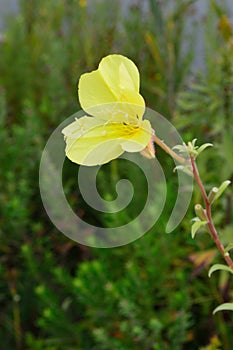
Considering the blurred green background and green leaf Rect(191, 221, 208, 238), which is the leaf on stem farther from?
the blurred green background

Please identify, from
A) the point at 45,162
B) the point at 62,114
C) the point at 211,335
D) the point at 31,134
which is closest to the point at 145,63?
the point at 62,114

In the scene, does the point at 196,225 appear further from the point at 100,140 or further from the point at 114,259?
the point at 114,259

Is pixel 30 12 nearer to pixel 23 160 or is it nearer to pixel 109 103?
pixel 23 160

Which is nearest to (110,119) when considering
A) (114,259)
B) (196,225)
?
(196,225)

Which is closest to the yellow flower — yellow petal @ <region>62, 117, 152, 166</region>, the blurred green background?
yellow petal @ <region>62, 117, 152, 166</region>

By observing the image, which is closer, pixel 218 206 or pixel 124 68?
pixel 124 68

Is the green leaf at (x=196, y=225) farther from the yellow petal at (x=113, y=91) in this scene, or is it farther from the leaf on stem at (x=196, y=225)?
the yellow petal at (x=113, y=91)

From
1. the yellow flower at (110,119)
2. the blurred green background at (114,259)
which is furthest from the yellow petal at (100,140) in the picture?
the blurred green background at (114,259)
